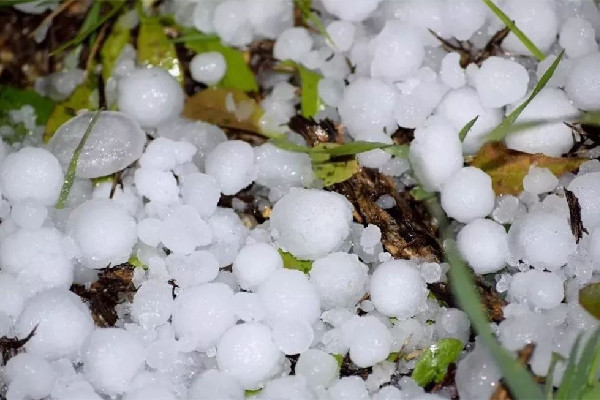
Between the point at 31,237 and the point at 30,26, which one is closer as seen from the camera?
the point at 31,237

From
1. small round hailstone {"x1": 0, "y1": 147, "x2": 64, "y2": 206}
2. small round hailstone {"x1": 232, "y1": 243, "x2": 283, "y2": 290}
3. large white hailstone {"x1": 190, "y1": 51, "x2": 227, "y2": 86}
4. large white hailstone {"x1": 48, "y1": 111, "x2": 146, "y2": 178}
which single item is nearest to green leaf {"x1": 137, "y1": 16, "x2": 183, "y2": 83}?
large white hailstone {"x1": 190, "y1": 51, "x2": 227, "y2": 86}

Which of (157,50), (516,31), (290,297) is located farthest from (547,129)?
(157,50)

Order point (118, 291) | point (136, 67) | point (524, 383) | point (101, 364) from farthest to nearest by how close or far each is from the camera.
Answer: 1. point (136, 67)
2. point (118, 291)
3. point (101, 364)
4. point (524, 383)

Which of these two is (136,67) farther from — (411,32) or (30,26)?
(411,32)

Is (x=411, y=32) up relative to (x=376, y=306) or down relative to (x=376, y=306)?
up

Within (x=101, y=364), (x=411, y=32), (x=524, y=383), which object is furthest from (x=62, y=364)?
(x=411, y=32)

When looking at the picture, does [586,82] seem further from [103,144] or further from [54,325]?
[54,325]
